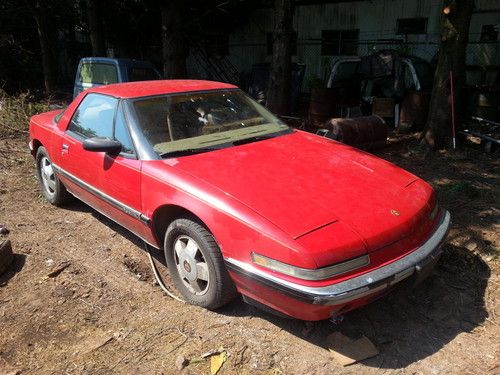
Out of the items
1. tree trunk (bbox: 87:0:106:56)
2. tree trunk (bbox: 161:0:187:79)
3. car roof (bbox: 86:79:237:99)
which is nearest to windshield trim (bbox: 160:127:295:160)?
car roof (bbox: 86:79:237:99)

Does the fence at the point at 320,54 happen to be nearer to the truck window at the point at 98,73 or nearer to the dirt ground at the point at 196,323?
the truck window at the point at 98,73

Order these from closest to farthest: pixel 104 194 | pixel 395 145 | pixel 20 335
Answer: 1. pixel 20 335
2. pixel 104 194
3. pixel 395 145

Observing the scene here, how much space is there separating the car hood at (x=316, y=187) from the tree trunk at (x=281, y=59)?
17.8 ft

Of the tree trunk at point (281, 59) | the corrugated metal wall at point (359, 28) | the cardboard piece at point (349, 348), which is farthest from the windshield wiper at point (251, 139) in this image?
the corrugated metal wall at point (359, 28)

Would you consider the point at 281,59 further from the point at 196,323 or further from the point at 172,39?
the point at 196,323

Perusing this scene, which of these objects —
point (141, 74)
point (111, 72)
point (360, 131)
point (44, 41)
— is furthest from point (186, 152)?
point (44, 41)

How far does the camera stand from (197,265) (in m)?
3.12

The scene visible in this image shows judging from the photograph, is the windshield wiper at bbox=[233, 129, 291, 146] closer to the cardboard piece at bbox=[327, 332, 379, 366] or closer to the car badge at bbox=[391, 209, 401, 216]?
the car badge at bbox=[391, 209, 401, 216]

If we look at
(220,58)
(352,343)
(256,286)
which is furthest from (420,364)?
(220,58)

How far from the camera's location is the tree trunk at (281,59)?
8395mm

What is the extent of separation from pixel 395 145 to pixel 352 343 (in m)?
5.60

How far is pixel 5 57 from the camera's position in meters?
16.0

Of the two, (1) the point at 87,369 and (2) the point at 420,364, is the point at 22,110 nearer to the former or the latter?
(1) the point at 87,369

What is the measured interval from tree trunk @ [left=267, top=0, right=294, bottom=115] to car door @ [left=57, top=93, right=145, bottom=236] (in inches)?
201
